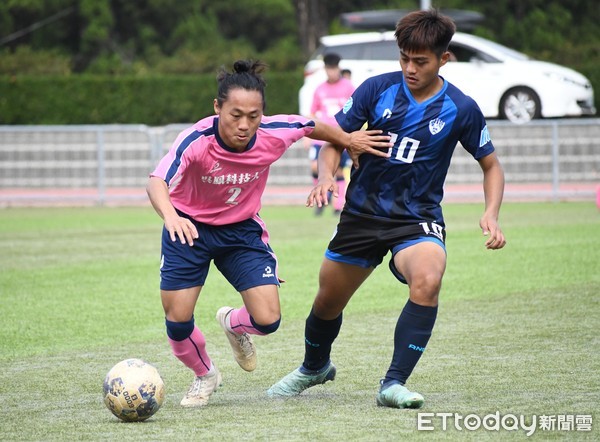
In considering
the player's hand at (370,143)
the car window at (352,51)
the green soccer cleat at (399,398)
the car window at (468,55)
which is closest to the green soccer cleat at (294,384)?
the green soccer cleat at (399,398)

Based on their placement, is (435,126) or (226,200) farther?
(226,200)

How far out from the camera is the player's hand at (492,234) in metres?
5.83

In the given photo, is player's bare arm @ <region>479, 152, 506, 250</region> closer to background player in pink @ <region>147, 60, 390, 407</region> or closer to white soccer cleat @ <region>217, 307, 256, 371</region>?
background player in pink @ <region>147, 60, 390, 407</region>

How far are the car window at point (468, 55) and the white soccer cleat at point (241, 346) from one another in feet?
57.2

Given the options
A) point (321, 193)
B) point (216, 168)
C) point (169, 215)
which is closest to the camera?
point (169, 215)

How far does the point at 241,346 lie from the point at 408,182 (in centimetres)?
134

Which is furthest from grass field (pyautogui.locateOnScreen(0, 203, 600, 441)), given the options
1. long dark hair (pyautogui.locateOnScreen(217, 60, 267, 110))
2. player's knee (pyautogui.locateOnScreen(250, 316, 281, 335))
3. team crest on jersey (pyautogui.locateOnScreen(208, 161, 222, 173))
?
long dark hair (pyautogui.locateOnScreen(217, 60, 267, 110))

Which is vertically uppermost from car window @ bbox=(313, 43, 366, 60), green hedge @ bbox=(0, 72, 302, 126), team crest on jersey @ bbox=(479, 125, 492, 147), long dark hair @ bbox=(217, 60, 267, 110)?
long dark hair @ bbox=(217, 60, 267, 110)

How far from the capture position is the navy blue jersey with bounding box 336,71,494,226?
19.5 feet

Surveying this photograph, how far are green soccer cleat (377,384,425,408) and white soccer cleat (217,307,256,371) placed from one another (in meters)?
1.01

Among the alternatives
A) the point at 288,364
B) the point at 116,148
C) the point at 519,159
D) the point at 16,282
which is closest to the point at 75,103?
the point at 116,148

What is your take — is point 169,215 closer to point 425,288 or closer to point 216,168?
point 216,168

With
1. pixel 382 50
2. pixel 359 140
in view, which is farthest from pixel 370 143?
pixel 382 50

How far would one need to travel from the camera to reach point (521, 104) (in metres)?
22.9
